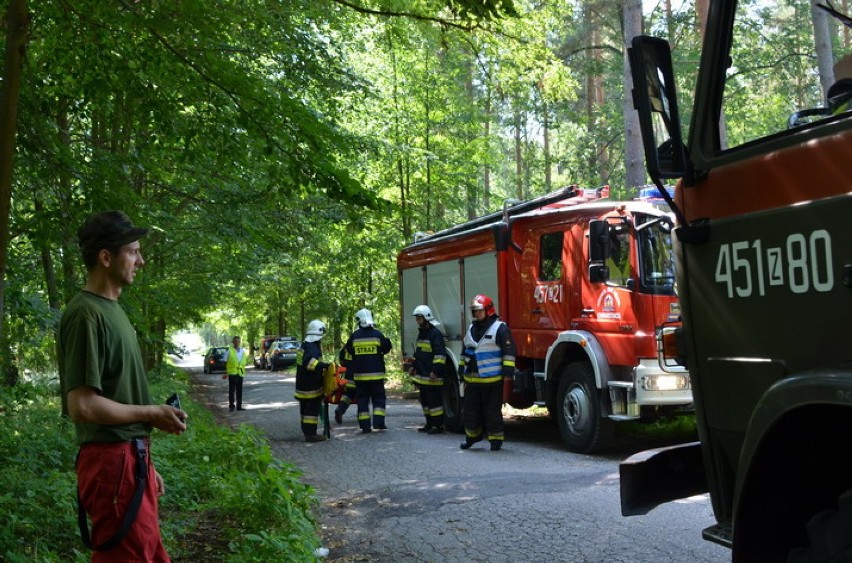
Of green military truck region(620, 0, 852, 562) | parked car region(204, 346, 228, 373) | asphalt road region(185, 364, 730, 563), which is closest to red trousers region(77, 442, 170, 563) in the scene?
green military truck region(620, 0, 852, 562)

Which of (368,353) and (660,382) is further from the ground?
(368,353)

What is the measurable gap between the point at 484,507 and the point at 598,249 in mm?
3796

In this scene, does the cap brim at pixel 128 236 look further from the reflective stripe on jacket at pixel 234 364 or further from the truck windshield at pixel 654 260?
the reflective stripe on jacket at pixel 234 364

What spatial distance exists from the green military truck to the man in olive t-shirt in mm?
1861

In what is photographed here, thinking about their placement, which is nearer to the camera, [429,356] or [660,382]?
[660,382]

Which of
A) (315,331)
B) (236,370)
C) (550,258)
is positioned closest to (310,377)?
(315,331)

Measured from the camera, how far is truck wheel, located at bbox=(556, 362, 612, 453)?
10.2 metres

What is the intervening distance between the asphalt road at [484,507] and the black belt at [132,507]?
9.93 ft

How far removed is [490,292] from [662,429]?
3.01 m

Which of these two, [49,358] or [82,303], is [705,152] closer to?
[82,303]

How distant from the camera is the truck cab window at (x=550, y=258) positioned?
11109 millimetres

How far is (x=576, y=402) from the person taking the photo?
10.5 metres

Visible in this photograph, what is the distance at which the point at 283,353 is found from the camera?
40.4 metres

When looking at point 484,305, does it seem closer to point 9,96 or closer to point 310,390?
point 310,390
